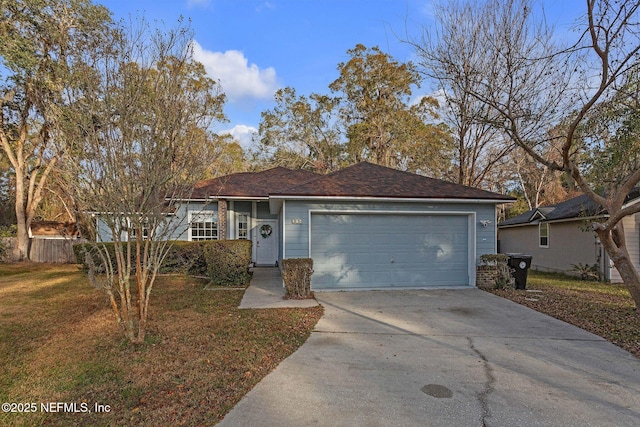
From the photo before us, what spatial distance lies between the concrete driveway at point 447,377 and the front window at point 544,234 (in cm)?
1103

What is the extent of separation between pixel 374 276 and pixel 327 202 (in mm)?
2433

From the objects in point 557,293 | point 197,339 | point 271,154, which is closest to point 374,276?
point 557,293

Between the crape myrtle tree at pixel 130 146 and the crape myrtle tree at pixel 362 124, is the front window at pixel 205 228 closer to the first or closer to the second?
the crape myrtle tree at pixel 130 146

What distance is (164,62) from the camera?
5176 mm

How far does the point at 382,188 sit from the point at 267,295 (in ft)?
14.1

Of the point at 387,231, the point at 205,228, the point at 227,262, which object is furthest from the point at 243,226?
the point at 387,231

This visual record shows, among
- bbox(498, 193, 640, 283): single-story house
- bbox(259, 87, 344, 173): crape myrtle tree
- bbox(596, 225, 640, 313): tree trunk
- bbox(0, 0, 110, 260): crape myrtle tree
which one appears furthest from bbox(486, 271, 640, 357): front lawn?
bbox(259, 87, 344, 173): crape myrtle tree

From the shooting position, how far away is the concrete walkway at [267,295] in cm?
768

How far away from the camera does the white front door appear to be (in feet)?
48.5

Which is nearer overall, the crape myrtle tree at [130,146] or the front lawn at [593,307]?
the crape myrtle tree at [130,146]

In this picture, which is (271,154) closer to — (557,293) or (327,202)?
(327,202)

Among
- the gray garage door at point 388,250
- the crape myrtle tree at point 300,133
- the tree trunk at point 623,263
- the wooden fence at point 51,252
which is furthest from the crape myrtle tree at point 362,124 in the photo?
the wooden fence at point 51,252

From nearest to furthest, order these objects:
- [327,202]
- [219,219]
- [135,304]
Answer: [135,304] → [327,202] → [219,219]

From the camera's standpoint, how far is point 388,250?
9.69m
